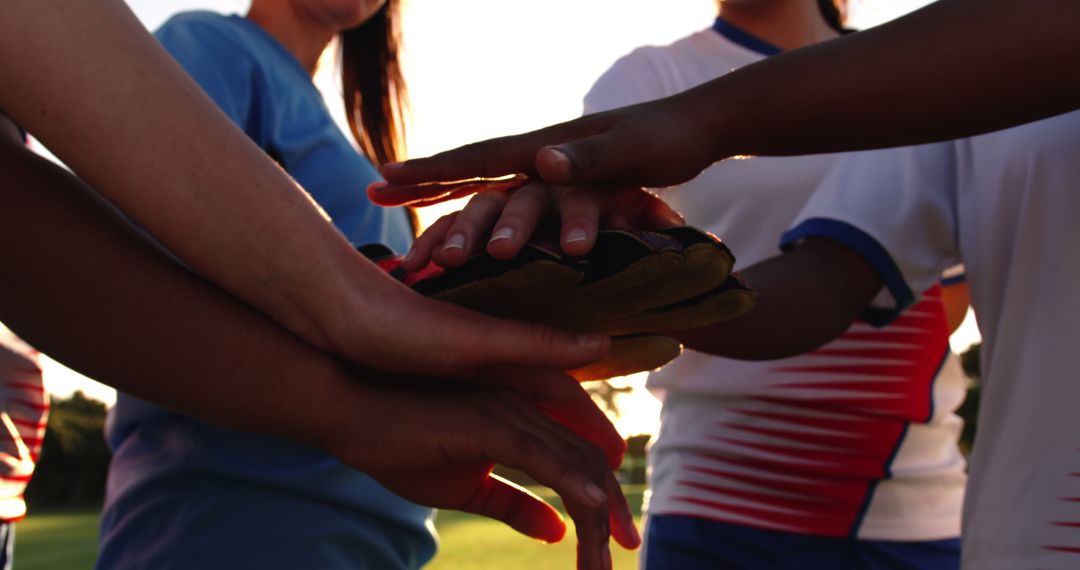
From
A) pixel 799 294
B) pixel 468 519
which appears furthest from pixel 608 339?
pixel 468 519

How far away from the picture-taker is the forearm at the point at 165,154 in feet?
2.73

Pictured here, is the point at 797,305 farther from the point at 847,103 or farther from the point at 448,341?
the point at 448,341

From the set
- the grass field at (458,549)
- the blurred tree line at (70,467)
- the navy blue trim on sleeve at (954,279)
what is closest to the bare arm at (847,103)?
the navy blue trim on sleeve at (954,279)

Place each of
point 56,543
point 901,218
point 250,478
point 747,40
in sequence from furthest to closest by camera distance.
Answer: point 56,543, point 747,40, point 901,218, point 250,478

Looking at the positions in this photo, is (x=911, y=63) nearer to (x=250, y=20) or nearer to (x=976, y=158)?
(x=976, y=158)

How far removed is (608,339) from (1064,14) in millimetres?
480

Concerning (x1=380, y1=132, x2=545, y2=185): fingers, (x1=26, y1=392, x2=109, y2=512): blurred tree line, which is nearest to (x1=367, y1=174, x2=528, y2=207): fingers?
(x1=380, y1=132, x2=545, y2=185): fingers

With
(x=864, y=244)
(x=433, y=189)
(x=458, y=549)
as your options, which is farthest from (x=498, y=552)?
(x=433, y=189)

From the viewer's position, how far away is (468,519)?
11.4m

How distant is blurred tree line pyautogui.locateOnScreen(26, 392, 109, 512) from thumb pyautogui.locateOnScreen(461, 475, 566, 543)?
16.9m

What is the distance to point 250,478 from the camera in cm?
124

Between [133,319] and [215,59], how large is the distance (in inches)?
20.2

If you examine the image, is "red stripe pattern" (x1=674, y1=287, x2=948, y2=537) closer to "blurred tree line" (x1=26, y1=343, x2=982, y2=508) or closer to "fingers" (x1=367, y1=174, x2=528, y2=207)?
"fingers" (x1=367, y1=174, x2=528, y2=207)

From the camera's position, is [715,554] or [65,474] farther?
[65,474]
